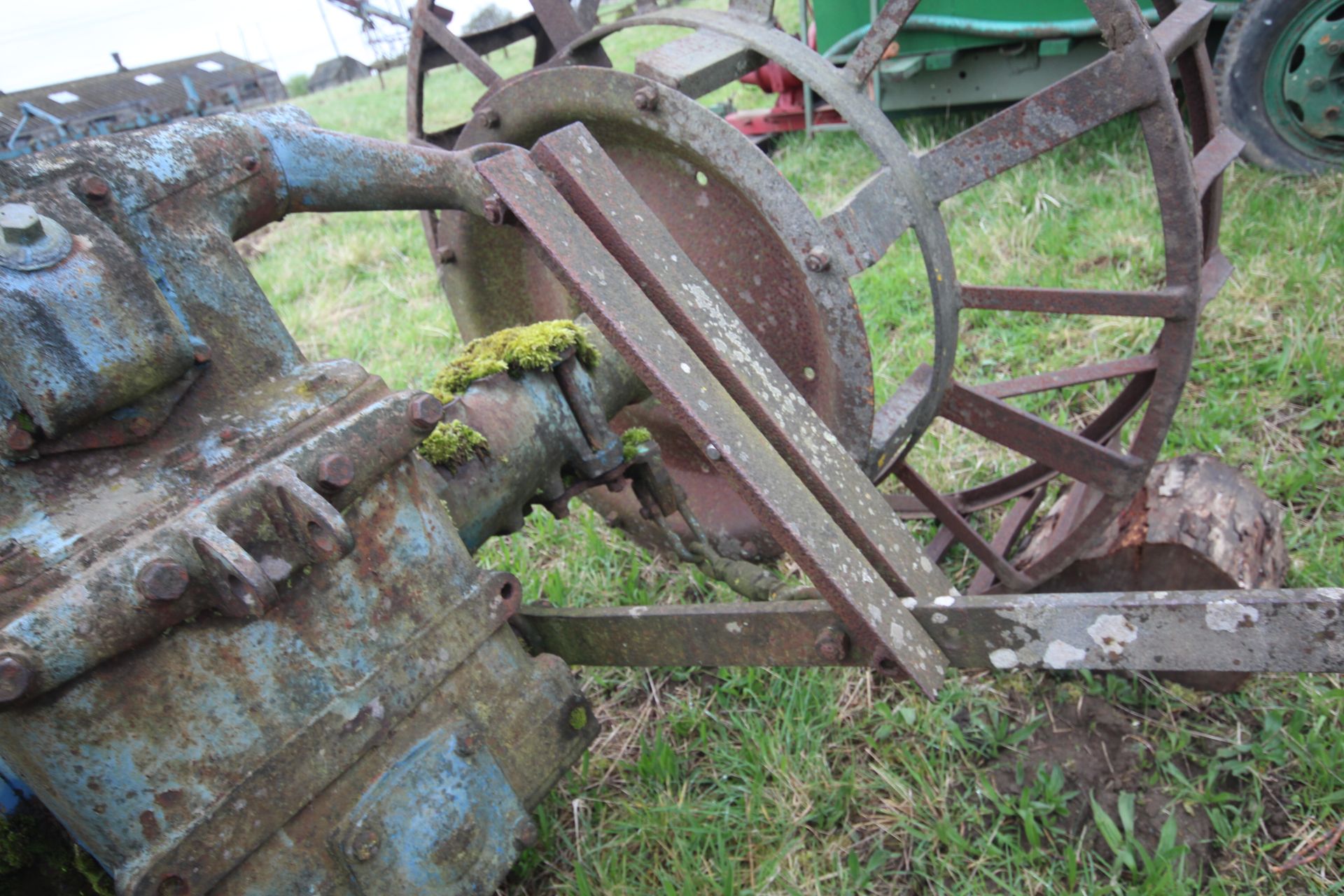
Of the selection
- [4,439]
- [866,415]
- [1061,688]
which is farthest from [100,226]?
[1061,688]

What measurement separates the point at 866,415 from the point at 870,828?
37.0 inches

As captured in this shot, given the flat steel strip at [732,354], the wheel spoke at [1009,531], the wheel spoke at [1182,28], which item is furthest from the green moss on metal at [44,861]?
the wheel spoke at [1182,28]

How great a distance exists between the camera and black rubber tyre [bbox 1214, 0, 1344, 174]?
12.6 ft

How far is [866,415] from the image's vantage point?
189 cm

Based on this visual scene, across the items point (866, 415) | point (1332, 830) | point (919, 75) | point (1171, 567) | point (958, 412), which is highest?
point (919, 75)

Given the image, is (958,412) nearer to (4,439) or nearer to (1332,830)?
(1332,830)

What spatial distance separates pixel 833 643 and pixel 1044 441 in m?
0.99

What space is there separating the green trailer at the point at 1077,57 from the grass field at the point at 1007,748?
2.24ft

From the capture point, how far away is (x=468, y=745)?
1441mm

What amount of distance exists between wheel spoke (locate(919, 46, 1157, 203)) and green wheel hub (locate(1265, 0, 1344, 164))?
2832mm

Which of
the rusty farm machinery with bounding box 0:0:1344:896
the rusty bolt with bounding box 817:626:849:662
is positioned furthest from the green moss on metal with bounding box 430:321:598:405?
the rusty bolt with bounding box 817:626:849:662

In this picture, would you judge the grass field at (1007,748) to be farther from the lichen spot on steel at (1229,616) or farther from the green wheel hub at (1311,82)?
the lichen spot on steel at (1229,616)

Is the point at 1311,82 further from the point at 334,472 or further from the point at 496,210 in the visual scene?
the point at 334,472

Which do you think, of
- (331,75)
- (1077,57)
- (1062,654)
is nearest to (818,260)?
(1062,654)
